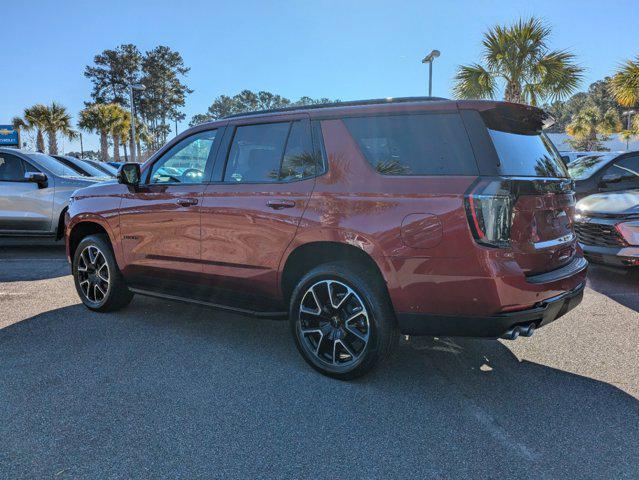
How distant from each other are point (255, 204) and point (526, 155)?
1.86m

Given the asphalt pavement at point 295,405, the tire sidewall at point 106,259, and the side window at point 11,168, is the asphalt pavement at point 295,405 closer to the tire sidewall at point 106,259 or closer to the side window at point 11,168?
the tire sidewall at point 106,259

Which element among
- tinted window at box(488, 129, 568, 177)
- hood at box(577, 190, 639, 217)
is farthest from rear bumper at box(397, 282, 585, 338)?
hood at box(577, 190, 639, 217)

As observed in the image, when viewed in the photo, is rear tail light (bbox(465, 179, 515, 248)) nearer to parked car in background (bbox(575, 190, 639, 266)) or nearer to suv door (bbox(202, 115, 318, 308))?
suv door (bbox(202, 115, 318, 308))

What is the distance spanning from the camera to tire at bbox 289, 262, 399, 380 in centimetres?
308

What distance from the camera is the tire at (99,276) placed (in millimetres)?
4707

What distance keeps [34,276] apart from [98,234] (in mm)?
2551

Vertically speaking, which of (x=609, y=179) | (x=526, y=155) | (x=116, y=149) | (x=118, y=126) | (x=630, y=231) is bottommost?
(x=630, y=231)

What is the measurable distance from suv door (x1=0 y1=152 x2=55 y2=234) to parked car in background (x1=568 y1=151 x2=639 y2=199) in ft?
28.4

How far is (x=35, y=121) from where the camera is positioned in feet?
136

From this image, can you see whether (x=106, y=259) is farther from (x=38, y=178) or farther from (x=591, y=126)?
(x=591, y=126)

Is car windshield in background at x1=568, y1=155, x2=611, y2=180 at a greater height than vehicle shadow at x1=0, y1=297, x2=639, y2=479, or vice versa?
car windshield in background at x1=568, y1=155, x2=611, y2=180

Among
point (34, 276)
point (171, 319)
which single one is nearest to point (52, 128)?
point (34, 276)

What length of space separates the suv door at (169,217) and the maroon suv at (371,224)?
16 mm

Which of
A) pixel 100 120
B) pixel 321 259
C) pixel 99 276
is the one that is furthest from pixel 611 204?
pixel 100 120
